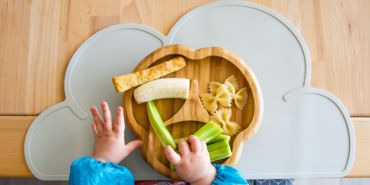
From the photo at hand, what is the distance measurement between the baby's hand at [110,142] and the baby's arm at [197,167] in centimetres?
12

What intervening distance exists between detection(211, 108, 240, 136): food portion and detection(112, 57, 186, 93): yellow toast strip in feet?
0.41

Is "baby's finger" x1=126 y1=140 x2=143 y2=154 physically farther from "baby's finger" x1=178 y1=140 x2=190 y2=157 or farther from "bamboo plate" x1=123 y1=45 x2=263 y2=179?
"baby's finger" x1=178 y1=140 x2=190 y2=157

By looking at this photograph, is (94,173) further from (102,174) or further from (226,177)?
(226,177)

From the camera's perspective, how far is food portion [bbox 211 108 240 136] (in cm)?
75

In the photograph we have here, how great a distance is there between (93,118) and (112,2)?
0.28 metres

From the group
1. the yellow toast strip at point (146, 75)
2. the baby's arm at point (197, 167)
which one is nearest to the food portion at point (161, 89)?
the yellow toast strip at point (146, 75)

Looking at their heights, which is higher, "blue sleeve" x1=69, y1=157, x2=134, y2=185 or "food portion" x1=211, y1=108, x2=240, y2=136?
"food portion" x1=211, y1=108, x2=240, y2=136

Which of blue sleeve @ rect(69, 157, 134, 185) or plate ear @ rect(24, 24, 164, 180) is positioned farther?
plate ear @ rect(24, 24, 164, 180)

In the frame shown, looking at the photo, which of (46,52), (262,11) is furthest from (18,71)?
(262,11)

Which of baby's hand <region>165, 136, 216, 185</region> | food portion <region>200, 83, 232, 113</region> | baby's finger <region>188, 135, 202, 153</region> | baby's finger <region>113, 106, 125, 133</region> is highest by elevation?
food portion <region>200, 83, 232, 113</region>

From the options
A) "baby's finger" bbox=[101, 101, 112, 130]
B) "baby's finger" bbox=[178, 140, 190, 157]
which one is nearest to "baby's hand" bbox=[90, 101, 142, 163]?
"baby's finger" bbox=[101, 101, 112, 130]

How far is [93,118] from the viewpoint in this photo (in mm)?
802

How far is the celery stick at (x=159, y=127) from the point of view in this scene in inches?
28.7

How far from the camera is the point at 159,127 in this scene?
2.41 feet
